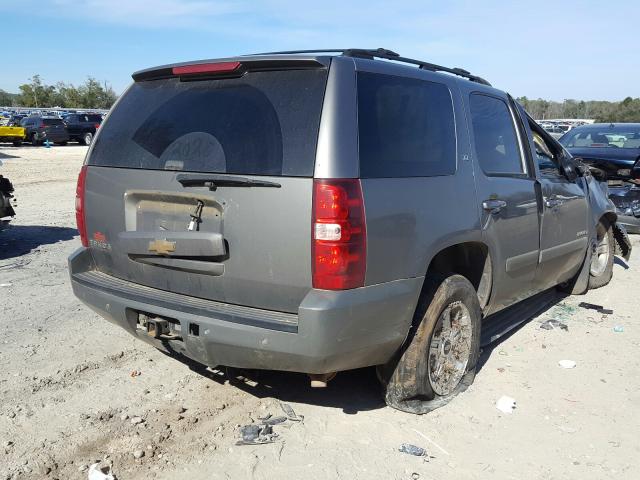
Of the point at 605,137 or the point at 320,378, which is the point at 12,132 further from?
the point at 320,378

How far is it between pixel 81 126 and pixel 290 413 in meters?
33.1

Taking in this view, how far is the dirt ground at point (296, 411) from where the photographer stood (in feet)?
10.2

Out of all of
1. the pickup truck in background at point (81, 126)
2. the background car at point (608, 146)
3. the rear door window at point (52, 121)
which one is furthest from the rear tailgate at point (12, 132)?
the background car at point (608, 146)

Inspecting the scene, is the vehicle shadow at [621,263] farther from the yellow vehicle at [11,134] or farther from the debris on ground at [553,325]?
the yellow vehicle at [11,134]

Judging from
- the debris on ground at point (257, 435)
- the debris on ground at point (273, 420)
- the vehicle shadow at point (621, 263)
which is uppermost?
the debris on ground at point (257, 435)

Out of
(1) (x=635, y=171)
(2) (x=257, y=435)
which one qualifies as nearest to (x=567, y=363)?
(2) (x=257, y=435)

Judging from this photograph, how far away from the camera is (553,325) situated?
5355 millimetres

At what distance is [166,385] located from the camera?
3943mm

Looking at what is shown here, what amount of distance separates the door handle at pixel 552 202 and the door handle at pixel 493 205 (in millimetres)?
815

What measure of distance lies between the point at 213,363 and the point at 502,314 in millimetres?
2787

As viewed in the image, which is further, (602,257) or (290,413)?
(602,257)

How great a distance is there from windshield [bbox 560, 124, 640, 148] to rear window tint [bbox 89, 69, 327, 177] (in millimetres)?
9338

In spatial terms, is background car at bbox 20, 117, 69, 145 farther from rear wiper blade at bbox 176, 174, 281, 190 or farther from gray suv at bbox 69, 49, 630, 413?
rear wiper blade at bbox 176, 174, 281, 190

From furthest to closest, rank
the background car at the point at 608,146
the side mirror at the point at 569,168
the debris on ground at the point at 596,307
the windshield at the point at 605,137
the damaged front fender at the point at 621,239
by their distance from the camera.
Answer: the windshield at the point at 605,137, the background car at the point at 608,146, the damaged front fender at the point at 621,239, the debris on ground at the point at 596,307, the side mirror at the point at 569,168
